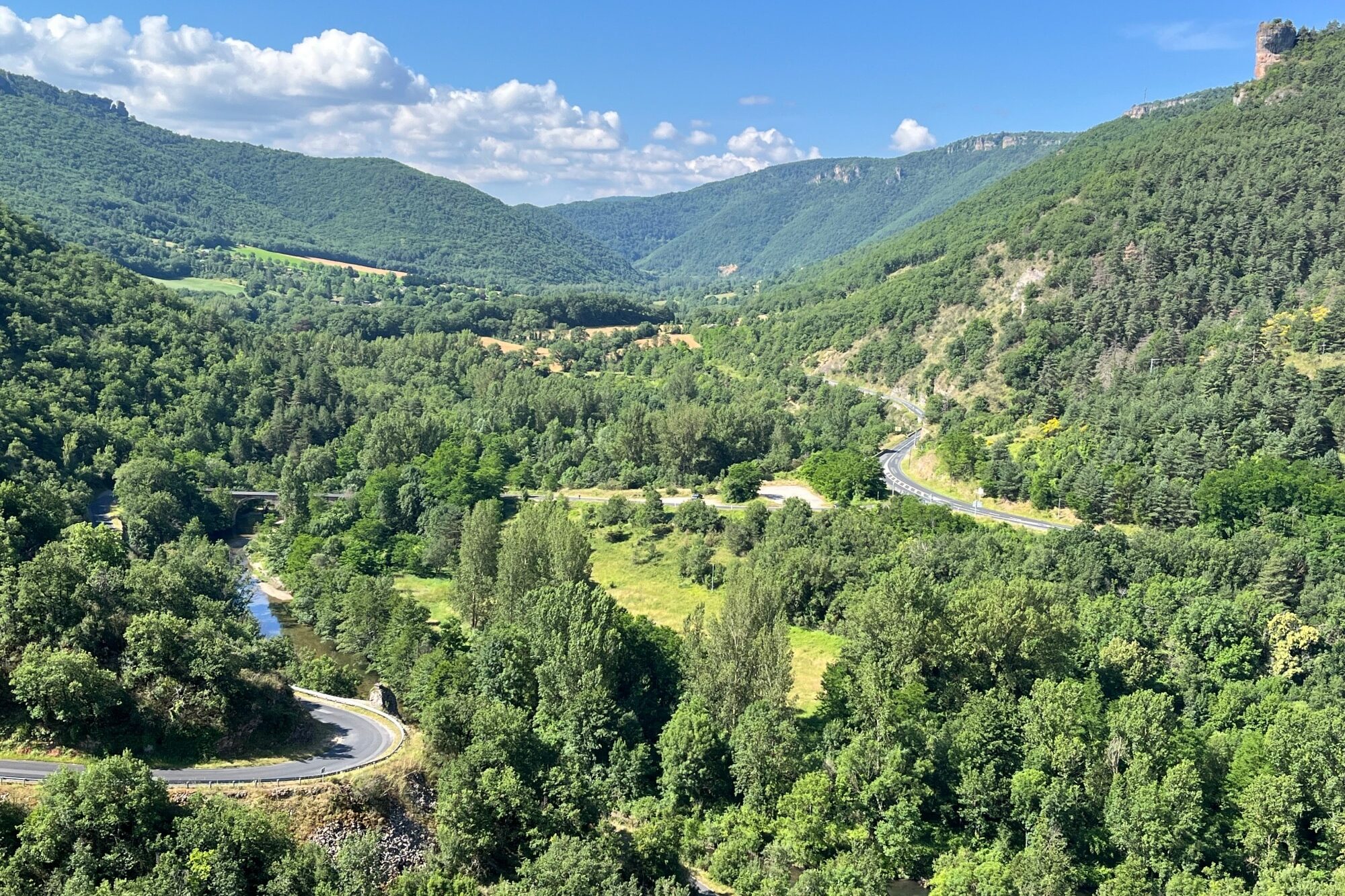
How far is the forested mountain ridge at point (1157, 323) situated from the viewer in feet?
335

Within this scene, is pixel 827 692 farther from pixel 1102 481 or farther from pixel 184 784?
pixel 1102 481

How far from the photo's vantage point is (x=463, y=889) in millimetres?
39688

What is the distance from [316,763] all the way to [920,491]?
92389 millimetres

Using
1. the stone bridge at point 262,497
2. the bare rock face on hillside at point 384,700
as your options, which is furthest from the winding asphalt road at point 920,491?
the stone bridge at point 262,497

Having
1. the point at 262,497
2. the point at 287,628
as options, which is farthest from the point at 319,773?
the point at 262,497

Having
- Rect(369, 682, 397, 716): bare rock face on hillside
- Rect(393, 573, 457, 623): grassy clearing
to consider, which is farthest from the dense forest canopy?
Rect(369, 682, 397, 716): bare rock face on hillside

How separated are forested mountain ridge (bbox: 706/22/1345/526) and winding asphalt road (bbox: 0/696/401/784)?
85.6 meters

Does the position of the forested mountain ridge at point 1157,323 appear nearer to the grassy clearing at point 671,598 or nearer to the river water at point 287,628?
the grassy clearing at point 671,598

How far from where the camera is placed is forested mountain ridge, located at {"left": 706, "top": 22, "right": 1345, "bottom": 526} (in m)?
102

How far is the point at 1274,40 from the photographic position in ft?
617

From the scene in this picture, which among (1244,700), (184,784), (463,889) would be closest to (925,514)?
(1244,700)

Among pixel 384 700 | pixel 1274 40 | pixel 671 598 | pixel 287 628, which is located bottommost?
pixel 287 628

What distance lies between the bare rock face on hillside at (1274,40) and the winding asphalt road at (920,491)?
126 metres

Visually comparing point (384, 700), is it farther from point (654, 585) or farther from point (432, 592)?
point (654, 585)
